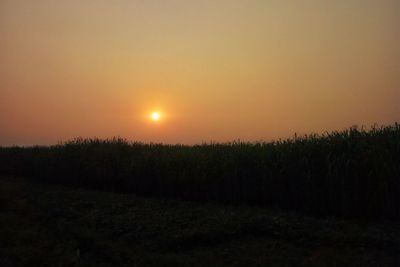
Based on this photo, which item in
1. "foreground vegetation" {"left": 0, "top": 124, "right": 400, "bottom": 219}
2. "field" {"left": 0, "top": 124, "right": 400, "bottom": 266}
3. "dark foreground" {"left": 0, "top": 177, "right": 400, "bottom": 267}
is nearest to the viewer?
"dark foreground" {"left": 0, "top": 177, "right": 400, "bottom": 267}

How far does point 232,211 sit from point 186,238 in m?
2.54

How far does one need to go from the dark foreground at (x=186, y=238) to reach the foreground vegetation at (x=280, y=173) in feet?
3.41

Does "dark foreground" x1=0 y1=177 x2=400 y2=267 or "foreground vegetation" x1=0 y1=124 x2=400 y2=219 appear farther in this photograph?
"foreground vegetation" x1=0 y1=124 x2=400 y2=219

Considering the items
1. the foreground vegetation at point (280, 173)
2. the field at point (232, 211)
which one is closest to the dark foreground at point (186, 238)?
the field at point (232, 211)

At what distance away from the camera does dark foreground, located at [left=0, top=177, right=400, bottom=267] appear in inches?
412

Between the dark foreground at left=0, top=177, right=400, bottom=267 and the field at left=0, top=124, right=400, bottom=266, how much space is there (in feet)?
0.09

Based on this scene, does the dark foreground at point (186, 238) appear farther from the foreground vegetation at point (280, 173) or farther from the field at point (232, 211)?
the foreground vegetation at point (280, 173)

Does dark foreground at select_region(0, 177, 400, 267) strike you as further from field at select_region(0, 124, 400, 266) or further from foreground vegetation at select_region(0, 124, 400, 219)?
foreground vegetation at select_region(0, 124, 400, 219)

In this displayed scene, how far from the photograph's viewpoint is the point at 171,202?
53.4ft

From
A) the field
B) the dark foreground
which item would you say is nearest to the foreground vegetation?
the field

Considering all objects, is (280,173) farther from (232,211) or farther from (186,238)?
(186,238)

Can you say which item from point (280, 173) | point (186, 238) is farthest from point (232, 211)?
point (186, 238)

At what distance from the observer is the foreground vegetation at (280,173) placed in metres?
13.6

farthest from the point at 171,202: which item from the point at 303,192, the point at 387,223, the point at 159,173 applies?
the point at 387,223
